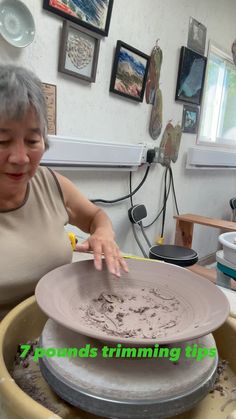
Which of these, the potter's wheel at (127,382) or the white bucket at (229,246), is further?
the white bucket at (229,246)

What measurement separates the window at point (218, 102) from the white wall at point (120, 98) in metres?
0.17

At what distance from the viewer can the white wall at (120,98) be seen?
→ 1.59 m

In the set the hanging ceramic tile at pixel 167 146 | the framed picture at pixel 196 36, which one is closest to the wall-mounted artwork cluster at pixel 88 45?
the hanging ceramic tile at pixel 167 146

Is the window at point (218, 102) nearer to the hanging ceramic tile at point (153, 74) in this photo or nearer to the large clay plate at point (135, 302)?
the hanging ceramic tile at point (153, 74)

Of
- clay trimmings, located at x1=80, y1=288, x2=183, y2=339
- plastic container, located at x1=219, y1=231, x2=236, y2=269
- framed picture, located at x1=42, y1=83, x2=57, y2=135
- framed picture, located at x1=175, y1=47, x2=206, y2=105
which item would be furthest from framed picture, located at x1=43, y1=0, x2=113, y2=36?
clay trimmings, located at x1=80, y1=288, x2=183, y2=339

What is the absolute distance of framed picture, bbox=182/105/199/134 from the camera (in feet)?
8.95

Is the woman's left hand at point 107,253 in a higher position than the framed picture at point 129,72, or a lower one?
lower

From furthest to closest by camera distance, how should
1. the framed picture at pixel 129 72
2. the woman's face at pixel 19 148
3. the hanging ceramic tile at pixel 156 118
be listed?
the hanging ceramic tile at pixel 156 118 < the framed picture at pixel 129 72 < the woman's face at pixel 19 148

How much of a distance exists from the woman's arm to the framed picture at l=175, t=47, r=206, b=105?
5.68 ft

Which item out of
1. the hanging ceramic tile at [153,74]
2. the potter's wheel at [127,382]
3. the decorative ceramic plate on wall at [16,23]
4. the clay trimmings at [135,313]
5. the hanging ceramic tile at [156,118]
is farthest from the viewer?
the hanging ceramic tile at [156,118]

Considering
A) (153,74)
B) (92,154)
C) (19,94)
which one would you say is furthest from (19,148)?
(153,74)

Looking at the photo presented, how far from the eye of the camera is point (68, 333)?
666 mm

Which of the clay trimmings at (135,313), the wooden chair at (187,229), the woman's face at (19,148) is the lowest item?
the wooden chair at (187,229)

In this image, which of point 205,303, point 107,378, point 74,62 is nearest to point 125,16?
point 74,62
